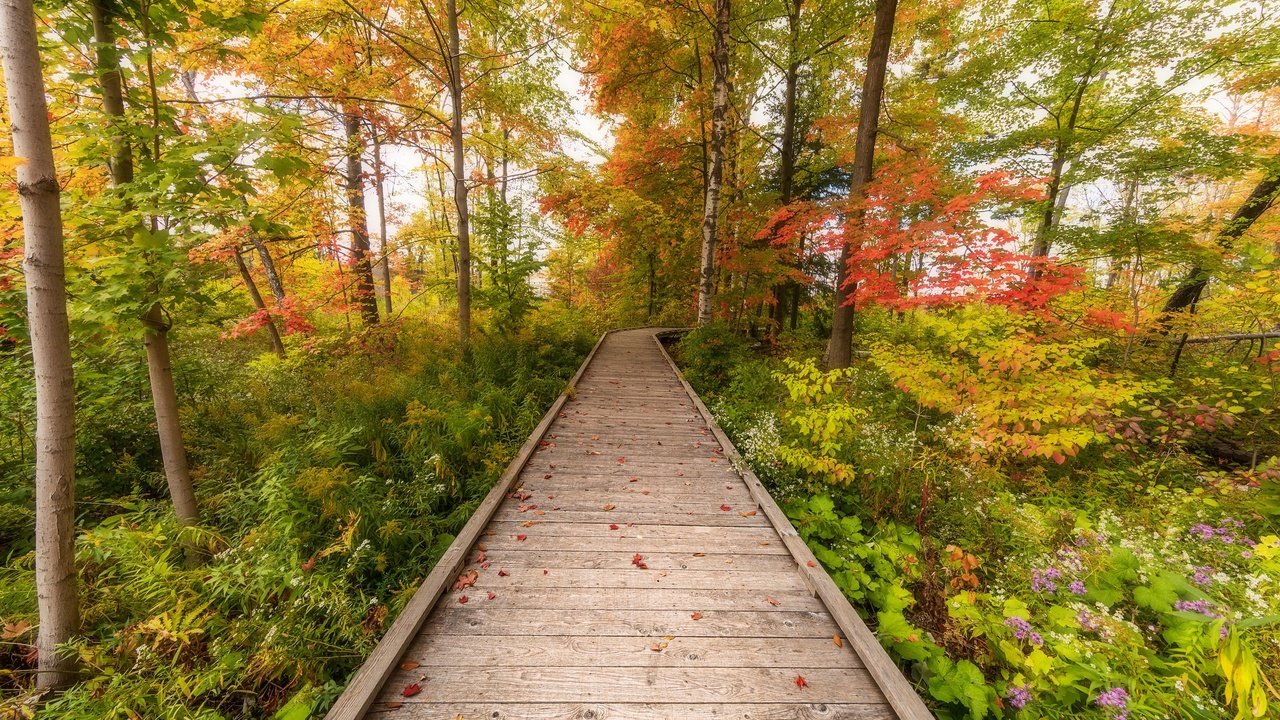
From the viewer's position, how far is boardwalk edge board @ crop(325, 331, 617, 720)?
207 centimetres

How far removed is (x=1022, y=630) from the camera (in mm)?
2631

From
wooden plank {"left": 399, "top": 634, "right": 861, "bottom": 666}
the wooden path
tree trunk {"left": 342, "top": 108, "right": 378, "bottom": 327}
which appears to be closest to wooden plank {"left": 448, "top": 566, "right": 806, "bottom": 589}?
the wooden path

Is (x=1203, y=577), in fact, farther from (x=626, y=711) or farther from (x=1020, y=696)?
(x=626, y=711)

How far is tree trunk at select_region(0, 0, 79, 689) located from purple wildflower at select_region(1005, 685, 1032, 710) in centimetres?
535

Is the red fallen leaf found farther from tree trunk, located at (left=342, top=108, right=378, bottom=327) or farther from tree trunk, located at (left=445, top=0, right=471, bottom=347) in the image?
tree trunk, located at (left=342, top=108, right=378, bottom=327)

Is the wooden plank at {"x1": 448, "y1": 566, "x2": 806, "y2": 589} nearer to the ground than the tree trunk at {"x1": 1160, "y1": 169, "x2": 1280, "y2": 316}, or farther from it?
nearer to the ground

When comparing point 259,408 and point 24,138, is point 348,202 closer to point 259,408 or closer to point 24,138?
point 259,408

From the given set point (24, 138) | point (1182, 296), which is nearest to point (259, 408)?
point (24, 138)

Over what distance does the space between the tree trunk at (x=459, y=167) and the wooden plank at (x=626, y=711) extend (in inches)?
253

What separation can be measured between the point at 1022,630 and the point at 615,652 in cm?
266

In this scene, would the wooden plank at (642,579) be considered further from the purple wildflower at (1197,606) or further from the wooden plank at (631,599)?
the purple wildflower at (1197,606)

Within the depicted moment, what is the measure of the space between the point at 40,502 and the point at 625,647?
132 inches

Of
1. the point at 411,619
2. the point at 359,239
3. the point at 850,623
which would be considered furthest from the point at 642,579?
the point at 359,239

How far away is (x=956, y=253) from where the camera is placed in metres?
5.30
